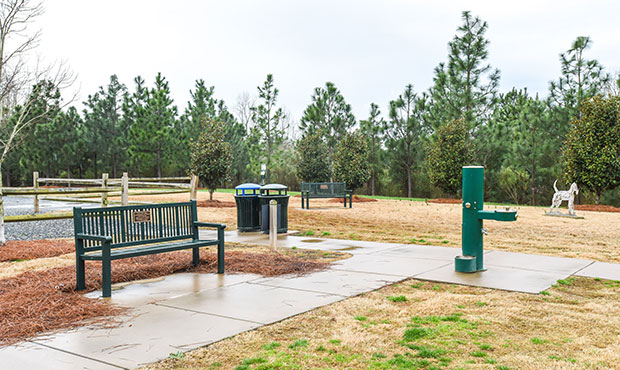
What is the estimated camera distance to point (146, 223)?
695 centimetres

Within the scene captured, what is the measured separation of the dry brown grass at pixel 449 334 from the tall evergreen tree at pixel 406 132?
87.8 ft

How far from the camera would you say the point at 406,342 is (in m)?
4.20

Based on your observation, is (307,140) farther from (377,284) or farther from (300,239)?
(377,284)

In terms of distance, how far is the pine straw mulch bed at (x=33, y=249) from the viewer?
8.62 meters

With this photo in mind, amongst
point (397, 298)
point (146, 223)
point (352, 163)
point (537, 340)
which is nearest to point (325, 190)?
point (352, 163)

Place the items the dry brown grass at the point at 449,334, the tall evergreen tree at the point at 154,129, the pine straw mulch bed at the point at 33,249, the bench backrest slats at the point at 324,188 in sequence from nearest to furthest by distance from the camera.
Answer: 1. the dry brown grass at the point at 449,334
2. the pine straw mulch bed at the point at 33,249
3. the bench backrest slats at the point at 324,188
4. the tall evergreen tree at the point at 154,129

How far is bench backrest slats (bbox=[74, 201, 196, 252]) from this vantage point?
639 cm

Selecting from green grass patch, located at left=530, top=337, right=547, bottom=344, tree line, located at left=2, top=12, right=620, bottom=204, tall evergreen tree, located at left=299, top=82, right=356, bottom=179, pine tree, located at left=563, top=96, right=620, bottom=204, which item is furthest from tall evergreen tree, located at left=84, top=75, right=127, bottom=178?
green grass patch, located at left=530, top=337, right=547, bottom=344

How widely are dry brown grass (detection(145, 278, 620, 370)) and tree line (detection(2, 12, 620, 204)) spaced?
19910 millimetres

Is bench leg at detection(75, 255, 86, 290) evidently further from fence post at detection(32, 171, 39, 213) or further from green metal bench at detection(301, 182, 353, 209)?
green metal bench at detection(301, 182, 353, 209)

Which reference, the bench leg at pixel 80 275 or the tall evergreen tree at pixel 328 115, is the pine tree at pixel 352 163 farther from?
the bench leg at pixel 80 275

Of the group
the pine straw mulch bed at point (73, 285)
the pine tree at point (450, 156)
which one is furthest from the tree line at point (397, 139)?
the pine straw mulch bed at point (73, 285)

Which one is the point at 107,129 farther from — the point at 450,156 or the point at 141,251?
the point at 141,251

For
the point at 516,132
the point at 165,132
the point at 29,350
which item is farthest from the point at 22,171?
the point at 29,350
